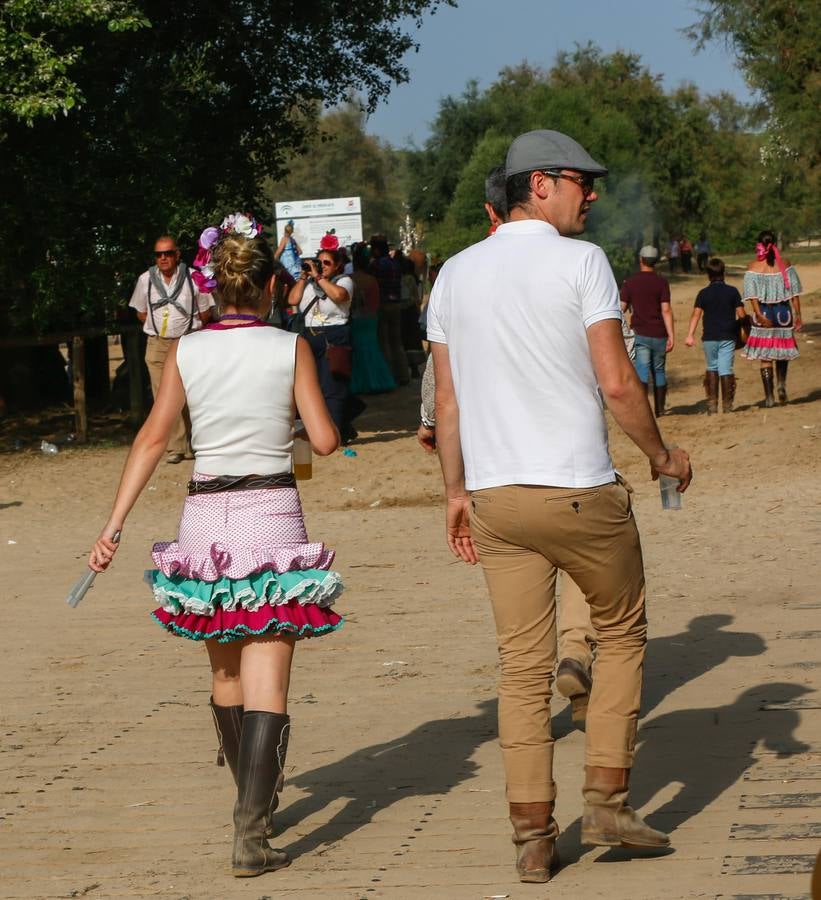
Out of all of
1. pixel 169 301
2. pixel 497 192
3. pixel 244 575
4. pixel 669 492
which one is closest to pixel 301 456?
pixel 244 575

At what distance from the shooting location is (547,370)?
426cm

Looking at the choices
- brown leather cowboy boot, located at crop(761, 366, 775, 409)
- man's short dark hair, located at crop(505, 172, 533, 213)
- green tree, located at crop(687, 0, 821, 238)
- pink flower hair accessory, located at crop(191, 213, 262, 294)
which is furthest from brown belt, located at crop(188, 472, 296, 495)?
green tree, located at crop(687, 0, 821, 238)

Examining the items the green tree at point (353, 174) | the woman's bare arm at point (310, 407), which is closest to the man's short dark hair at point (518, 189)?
the woman's bare arm at point (310, 407)

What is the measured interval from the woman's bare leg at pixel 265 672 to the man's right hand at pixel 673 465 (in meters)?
1.21

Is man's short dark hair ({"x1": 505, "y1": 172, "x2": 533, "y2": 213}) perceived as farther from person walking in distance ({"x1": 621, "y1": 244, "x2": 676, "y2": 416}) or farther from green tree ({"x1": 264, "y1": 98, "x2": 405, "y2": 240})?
green tree ({"x1": 264, "y1": 98, "x2": 405, "y2": 240})

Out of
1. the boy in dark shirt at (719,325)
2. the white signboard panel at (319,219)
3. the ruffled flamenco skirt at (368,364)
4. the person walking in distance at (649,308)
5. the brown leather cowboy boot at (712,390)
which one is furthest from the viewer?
the white signboard panel at (319,219)

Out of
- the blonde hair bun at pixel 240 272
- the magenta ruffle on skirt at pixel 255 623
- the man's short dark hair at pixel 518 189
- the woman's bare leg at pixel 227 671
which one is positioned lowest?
the woman's bare leg at pixel 227 671

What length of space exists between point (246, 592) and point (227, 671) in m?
0.39

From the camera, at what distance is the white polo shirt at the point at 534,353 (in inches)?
166

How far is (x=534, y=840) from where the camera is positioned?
432 cm

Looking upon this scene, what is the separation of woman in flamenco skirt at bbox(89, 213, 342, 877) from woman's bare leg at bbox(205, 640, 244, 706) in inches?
5.2

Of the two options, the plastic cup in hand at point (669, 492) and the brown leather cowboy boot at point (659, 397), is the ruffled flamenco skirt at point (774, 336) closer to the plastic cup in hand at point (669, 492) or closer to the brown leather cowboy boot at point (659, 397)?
the brown leather cowboy boot at point (659, 397)

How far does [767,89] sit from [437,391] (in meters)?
19.6

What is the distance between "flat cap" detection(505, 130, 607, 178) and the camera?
4.38m
